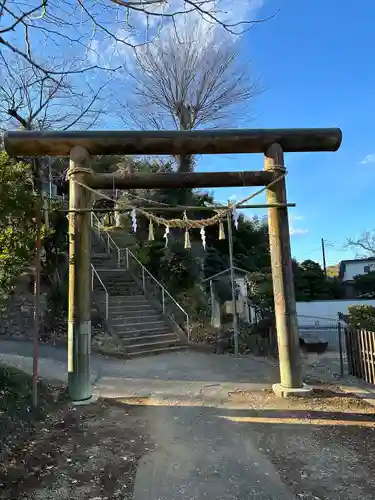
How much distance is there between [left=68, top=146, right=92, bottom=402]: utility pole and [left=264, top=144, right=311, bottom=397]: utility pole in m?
3.02

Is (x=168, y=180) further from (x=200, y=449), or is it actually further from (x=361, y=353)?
(x=361, y=353)

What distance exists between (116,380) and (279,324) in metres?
3.37

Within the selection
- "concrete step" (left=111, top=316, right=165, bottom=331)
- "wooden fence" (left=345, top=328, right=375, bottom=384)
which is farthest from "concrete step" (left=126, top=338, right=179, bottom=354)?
"wooden fence" (left=345, top=328, right=375, bottom=384)

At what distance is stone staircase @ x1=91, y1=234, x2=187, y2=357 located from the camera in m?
11.1

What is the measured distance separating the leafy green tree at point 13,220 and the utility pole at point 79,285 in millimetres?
648

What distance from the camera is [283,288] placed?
6270 millimetres

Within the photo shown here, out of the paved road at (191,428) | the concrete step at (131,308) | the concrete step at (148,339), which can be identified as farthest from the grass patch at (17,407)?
the concrete step at (131,308)

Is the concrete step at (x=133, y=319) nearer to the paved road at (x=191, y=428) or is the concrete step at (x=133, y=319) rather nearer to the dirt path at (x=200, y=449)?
the paved road at (x=191, y=428)

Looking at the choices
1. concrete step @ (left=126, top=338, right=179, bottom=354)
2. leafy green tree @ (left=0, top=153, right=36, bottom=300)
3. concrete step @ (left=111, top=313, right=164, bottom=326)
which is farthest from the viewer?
concrete step @ (left=111, top=313, right=164, bottom=326)

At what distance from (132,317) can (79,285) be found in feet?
22.0

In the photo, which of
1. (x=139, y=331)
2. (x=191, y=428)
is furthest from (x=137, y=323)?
(x=191, y=428)

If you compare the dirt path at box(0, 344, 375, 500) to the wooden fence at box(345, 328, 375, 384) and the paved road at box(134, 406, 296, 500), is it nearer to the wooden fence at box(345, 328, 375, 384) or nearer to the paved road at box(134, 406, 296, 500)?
the paved road at box(134, 406, 296, 500)

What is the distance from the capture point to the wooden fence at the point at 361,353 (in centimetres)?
683

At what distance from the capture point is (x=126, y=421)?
506 centimetres
